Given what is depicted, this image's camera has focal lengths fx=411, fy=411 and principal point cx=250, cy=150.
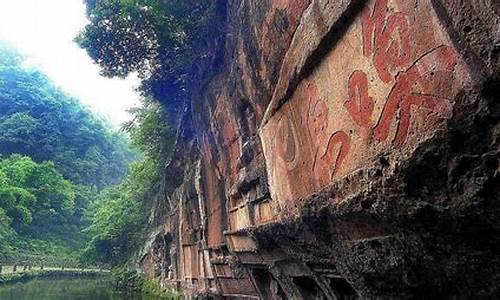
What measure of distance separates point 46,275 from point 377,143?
2734 centimetres

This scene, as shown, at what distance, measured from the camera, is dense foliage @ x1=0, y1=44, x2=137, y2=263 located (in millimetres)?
26264

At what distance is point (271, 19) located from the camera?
13.8 ft

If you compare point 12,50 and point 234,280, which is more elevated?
point 12,50

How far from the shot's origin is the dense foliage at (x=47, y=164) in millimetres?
26264

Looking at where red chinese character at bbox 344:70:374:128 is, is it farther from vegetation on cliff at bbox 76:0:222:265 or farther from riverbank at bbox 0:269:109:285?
riverbank at bbox 0:269:109:285

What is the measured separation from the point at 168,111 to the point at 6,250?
1549 centimetres

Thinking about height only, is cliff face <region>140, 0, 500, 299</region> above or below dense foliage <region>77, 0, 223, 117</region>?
below

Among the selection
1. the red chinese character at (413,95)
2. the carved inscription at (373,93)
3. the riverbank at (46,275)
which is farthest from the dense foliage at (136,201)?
the red chinese character at (413,95)

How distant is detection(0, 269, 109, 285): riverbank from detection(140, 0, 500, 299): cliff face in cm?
1967

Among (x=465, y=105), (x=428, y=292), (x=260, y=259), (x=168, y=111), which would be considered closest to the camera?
(x=465, y=105)

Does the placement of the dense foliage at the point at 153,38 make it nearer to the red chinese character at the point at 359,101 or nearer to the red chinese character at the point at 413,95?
the red chinese character at the point at 359,101

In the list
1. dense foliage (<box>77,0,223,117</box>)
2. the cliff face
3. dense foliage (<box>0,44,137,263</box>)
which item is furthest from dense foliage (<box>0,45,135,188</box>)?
the cliff face

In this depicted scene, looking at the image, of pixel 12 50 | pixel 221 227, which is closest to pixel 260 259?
pixel 221 227

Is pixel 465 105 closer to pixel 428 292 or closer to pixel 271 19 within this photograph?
pixel 428 292
